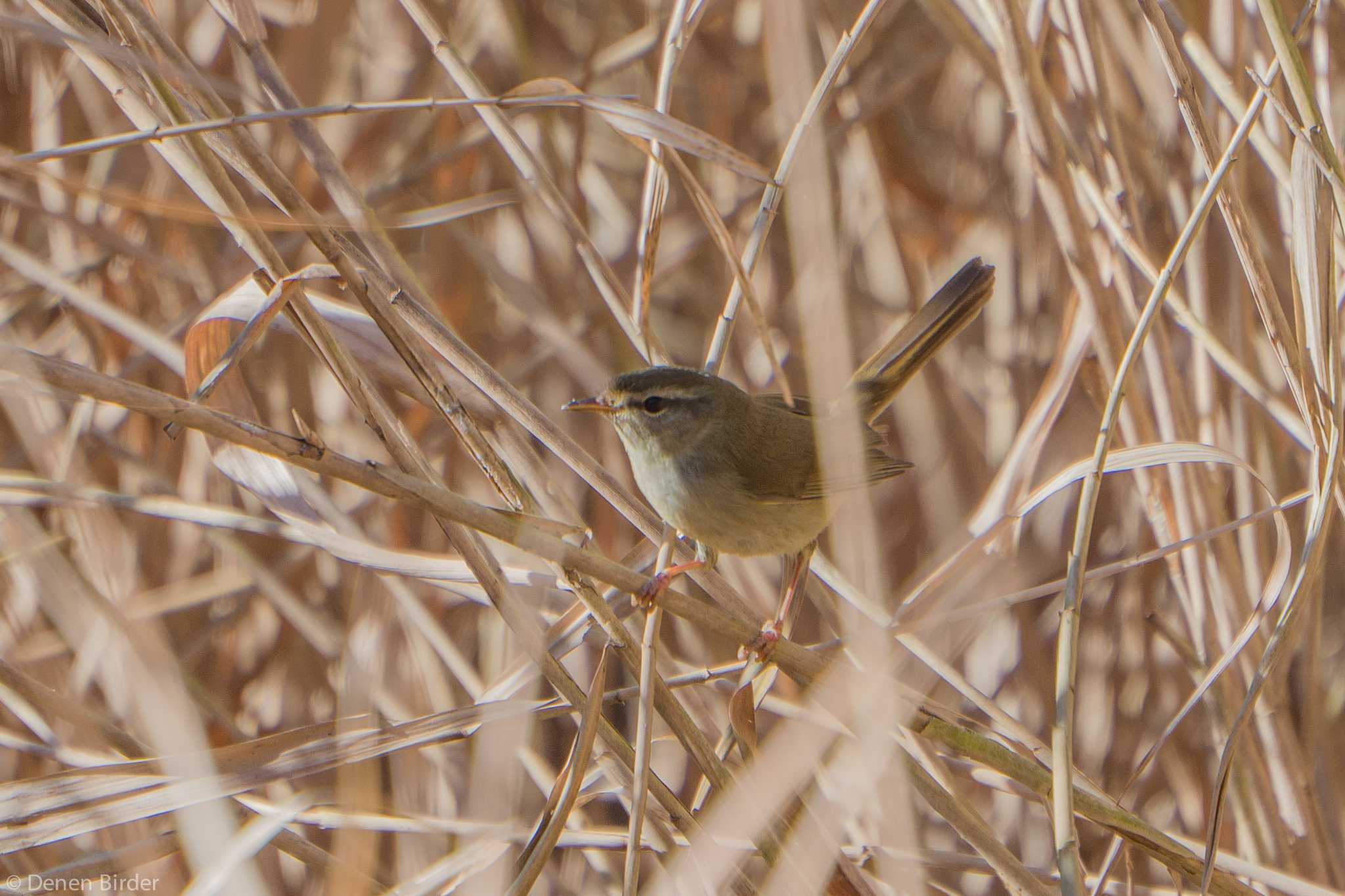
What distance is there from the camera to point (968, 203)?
3.28 m

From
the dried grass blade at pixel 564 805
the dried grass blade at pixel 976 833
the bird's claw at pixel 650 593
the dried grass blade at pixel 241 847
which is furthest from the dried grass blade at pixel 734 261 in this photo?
the dried grass blade at pixel 241 847

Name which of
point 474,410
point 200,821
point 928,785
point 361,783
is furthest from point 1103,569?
point 200,821

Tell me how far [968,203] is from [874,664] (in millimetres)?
2192

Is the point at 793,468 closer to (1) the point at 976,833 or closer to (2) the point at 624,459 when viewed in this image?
(2) the point at 624,459

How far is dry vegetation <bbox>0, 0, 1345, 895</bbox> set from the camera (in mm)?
1540

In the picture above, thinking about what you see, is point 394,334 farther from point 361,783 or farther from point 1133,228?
point 1133,228

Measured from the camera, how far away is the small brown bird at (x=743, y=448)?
2.26 meters

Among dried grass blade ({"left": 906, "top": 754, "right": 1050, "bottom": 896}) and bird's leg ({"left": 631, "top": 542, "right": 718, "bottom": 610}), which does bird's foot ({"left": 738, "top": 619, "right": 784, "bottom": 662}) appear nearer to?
bird's leg ({"left": 631, "top": 542, "right": 718, "bottom": 610})

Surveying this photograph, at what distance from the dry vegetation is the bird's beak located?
0.81 feet

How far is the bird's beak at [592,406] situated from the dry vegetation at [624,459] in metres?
0.25

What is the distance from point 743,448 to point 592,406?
376 millimetres

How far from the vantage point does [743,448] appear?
2453 mm

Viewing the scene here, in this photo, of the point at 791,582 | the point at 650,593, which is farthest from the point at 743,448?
the point at 650,593

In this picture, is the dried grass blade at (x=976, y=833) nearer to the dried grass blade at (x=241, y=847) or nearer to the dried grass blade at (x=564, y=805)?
the dried grass blade at (x=564, y=805)
